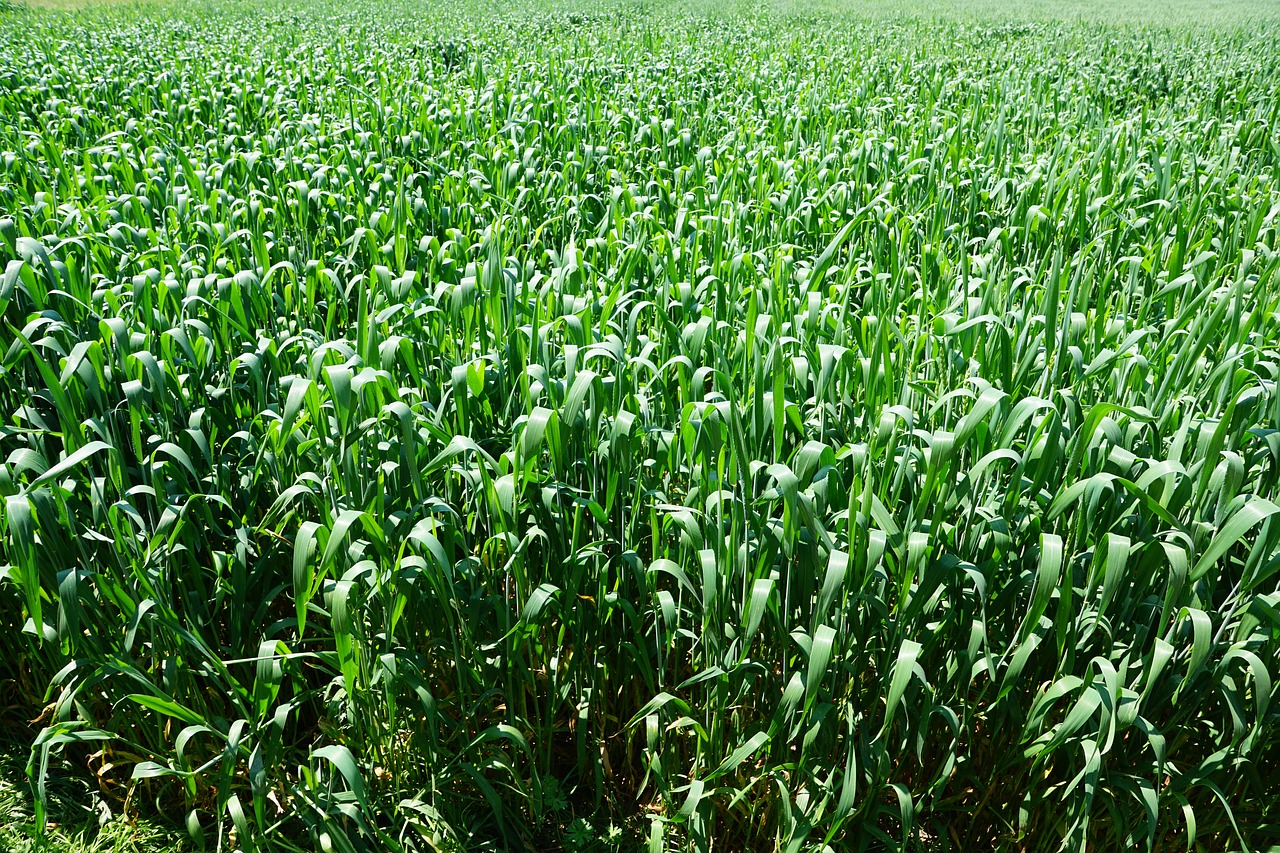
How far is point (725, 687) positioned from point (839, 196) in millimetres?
3024

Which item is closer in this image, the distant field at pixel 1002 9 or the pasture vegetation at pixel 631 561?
the pasture vegetation at pixel 631 561

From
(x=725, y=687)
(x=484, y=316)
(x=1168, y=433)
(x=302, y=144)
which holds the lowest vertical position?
(x=725, y=687)

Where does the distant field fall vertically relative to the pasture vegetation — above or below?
above

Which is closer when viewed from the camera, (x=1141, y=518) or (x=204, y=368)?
(x=1141, y=518)

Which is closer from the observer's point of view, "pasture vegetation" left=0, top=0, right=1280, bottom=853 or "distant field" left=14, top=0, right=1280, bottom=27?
"pasture vegetation" left=0, top=0, right=1280, bottom=853

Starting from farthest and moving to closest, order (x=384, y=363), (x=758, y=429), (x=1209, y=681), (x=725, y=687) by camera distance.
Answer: (x=384, y=363) → (x=758, y=429) → (x=725, y=687) → (x=1209, y=681)

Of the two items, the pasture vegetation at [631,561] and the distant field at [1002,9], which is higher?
the distant field at [1002,9]

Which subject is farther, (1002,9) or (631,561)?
(1002,9)

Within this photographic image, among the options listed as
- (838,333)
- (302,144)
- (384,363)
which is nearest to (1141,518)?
(838,333)

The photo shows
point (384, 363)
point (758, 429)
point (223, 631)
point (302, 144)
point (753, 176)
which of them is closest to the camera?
point (758, 429)

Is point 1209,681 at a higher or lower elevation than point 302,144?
lower

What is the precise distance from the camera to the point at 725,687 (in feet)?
5.57

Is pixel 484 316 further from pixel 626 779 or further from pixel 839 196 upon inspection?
pixel 839 196

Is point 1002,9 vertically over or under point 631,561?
over
